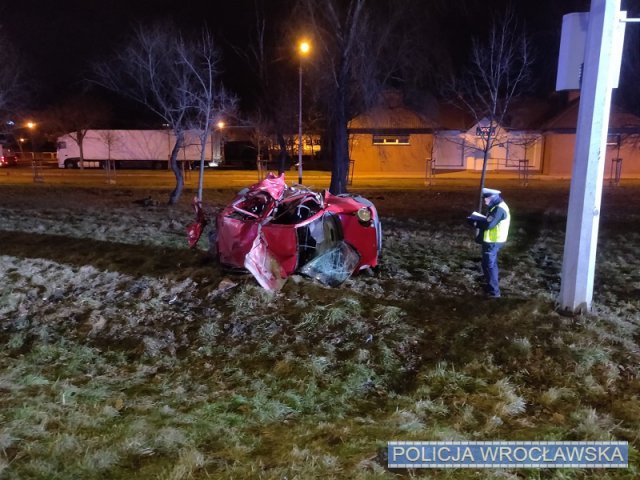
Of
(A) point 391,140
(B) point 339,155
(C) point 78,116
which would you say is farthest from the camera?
(C) point 78,116

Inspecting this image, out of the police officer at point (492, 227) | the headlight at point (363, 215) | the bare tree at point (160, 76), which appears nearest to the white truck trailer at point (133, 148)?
the bare tree at point (160, 76)

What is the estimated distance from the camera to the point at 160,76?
1756 centimetres

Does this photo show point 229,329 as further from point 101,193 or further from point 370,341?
point 101,193

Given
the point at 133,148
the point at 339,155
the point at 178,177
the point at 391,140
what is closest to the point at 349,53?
the point at 339,155

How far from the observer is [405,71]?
20312mm

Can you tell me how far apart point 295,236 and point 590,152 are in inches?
138

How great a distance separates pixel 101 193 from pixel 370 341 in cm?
1796

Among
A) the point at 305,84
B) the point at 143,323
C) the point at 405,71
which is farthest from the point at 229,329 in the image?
the point at 305,84

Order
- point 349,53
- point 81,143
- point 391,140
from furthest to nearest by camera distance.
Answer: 1. point 81,143
2. point 391,140
3. point 349,53

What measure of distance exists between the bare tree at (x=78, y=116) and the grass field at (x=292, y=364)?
34.2m

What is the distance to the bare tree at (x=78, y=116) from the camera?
4059 centimetres

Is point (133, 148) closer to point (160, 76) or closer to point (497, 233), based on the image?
point (160, 76)

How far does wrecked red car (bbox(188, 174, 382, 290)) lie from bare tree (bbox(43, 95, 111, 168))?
35.5m

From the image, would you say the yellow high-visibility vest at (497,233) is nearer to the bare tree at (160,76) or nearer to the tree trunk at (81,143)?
the bare tree at (160,76)
